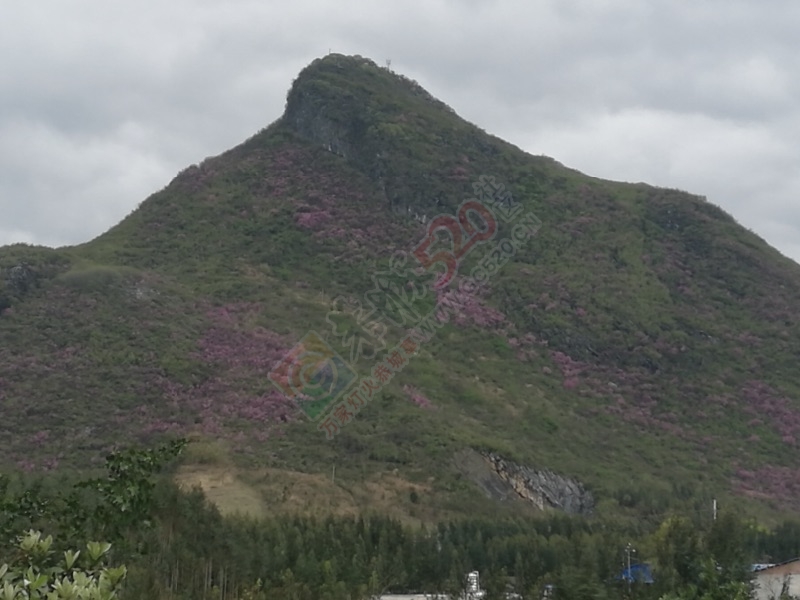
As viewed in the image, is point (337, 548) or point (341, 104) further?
point (341, 104)

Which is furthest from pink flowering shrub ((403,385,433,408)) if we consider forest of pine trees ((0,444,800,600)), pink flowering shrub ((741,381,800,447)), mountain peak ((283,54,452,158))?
mountain peak ((283,54,452,158))

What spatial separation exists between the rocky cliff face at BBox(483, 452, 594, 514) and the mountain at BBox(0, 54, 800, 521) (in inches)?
4.1

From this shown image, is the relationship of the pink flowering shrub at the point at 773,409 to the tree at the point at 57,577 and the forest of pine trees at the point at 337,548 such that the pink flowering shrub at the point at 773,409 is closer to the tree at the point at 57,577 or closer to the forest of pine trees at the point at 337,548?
the forest of pine trees at the point at 337,548

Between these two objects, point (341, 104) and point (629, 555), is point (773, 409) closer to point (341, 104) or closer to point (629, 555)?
point (629, 555)

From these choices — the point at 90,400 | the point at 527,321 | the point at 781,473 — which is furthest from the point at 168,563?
the point at 527,321

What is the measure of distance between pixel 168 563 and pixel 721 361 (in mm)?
43749

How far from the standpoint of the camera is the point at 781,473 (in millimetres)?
43500

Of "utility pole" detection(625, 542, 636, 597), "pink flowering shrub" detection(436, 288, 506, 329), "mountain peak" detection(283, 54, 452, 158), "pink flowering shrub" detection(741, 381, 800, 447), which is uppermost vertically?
"mountain peak" detection(283, 54, 452, 158)

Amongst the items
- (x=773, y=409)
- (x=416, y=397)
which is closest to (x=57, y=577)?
(x=416, y=397)

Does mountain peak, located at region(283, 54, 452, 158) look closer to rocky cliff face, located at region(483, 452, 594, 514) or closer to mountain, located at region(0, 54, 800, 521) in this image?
mountain, located at region(0, 54, 800, 521)

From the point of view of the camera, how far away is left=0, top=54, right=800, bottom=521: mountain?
36000 mm

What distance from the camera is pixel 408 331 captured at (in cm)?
5081

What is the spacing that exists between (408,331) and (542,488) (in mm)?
16231

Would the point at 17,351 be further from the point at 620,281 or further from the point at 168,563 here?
the point at 620,281
